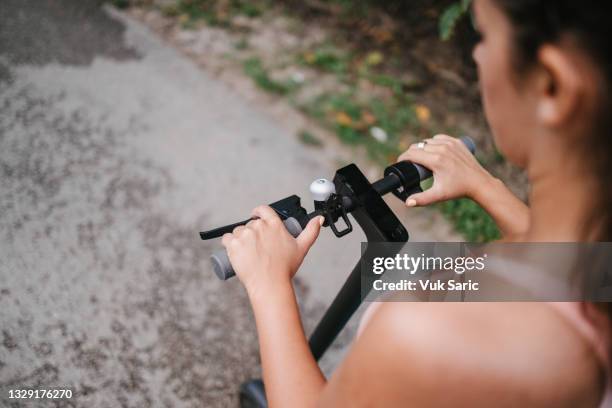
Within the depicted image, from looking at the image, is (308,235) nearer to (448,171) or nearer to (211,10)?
(448,171)

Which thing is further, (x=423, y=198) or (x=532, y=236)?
(x=423, y=198)

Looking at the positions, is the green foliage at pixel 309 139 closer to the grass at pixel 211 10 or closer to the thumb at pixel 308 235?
the grass at pixel 211 10

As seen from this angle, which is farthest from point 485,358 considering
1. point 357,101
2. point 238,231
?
point 357,101

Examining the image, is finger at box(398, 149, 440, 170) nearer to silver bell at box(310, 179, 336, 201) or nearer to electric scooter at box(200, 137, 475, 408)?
electric scooter at box(200, 137, 475, 408)

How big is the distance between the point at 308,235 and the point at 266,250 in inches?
4.6

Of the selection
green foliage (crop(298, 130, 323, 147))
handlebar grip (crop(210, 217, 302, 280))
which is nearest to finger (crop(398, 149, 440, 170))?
handlebar grip (crop(210, 217, 302, 280))

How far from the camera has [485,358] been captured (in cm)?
79

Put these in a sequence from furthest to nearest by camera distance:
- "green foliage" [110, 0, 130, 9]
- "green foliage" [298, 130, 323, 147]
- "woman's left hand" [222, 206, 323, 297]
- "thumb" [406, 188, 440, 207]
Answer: "green foliage" [110, 0, 130, 9] → "green foliage" [298, 130, 323, 147] → "thumb" [406, 188, 440, 207] → "woman's left hand" [222, 206, 323, 297]

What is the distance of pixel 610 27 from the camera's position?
712mm

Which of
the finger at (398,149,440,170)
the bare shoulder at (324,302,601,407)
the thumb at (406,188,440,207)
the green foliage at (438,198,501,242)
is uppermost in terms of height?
the green foliage at (438,198,501,242)

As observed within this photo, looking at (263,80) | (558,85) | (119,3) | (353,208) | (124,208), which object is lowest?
(558,85)

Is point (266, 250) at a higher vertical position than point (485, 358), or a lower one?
Answer: higher

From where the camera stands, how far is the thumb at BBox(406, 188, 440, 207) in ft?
4.53

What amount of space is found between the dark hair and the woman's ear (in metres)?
0.02
